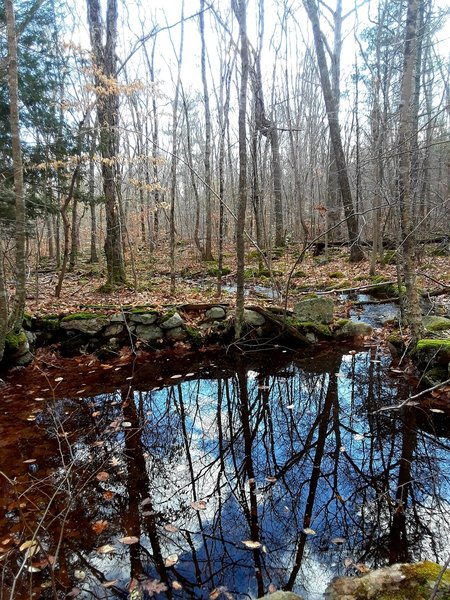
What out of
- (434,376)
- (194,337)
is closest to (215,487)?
(434,376)

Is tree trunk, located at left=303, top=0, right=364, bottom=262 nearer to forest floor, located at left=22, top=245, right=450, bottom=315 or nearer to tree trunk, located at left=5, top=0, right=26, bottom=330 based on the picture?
forest floor, located at left=22, top=245, right=450, bottom=315

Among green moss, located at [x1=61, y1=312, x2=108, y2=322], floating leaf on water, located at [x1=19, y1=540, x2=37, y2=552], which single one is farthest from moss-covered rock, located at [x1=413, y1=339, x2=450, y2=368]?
green moss, located at [x1=61, y1=312, x2=108, y2=322]

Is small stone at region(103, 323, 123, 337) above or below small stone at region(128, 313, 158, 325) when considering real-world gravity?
below

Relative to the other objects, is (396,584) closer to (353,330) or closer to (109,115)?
(353,330)

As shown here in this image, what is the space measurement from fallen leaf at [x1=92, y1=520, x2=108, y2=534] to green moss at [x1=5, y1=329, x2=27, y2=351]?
13.7ft

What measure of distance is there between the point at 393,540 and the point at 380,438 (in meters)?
1.43

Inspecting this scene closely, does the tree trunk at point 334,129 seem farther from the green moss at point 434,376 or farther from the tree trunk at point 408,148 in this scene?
the green moss at point 434,376

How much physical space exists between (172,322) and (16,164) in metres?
3.71

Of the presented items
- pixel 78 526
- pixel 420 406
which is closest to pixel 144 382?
pixel 78 526

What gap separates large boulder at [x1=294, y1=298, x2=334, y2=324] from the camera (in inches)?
294

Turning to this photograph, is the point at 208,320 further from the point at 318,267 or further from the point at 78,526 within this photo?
the point at 318,267

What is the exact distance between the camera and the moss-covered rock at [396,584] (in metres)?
1.90

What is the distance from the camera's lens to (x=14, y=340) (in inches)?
240

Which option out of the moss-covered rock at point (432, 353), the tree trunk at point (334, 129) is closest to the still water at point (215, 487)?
the moss-covered rock at point (432, 353)
